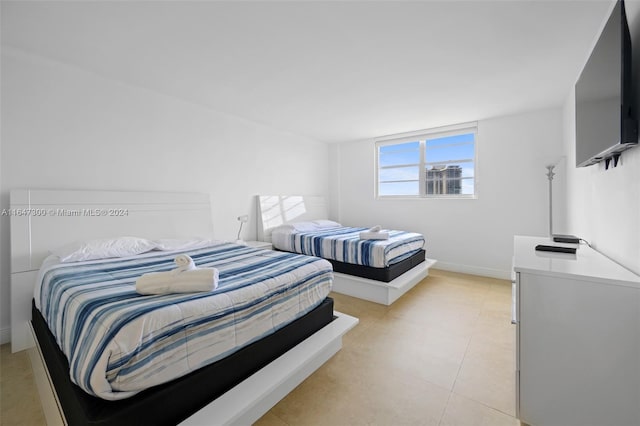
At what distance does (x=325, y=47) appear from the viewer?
86.0 inches

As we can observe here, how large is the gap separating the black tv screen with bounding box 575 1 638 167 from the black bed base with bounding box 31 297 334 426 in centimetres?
208

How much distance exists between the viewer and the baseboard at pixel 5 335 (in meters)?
2.26

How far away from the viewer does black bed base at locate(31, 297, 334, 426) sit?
3.44 ft

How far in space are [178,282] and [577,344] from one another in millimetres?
2034

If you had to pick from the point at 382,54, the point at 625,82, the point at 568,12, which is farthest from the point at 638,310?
the point at 382,54

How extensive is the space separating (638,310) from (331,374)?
5.42 feet

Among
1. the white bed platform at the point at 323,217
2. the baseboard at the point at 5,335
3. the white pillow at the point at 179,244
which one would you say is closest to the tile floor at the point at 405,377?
the baseboard at the point at 5,335

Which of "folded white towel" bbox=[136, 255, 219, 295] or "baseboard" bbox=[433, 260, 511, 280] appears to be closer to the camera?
"folded white towel" bbox=[136, 255, 219, 295]

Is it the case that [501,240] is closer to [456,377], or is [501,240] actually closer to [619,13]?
[456,377]

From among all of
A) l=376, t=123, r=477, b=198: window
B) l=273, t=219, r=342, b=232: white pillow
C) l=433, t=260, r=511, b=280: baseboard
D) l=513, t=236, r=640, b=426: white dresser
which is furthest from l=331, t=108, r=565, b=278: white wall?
l=513, t=236, r=640, b=426: white dresser

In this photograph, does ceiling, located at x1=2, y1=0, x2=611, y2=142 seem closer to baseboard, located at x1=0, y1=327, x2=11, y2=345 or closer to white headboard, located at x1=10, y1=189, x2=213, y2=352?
white headboard, located at x1=10, y1=189, x2=213, y2=352

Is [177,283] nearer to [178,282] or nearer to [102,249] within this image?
[178,282]

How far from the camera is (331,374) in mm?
1868

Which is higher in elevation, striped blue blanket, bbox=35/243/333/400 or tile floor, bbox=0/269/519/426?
striped blue blanket, bbox=35/243/333/400
